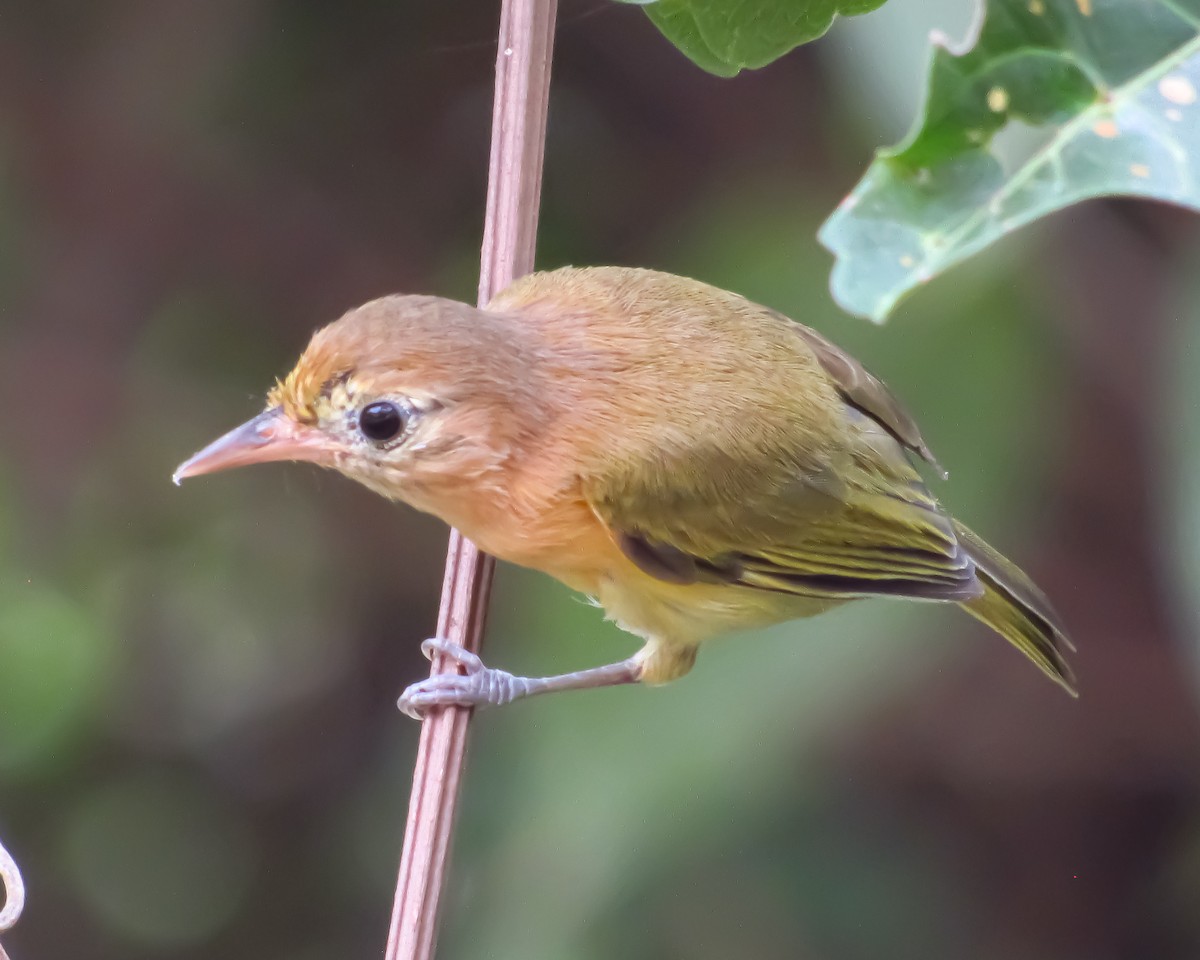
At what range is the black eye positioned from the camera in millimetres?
1796

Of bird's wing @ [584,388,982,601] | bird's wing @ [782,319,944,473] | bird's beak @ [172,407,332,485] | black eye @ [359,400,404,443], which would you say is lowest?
bird's beak @ [172,407,332,485]

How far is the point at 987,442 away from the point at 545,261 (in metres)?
1.03

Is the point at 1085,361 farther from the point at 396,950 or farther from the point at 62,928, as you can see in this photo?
the point at 62,928

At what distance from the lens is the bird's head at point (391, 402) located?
1.78 metres

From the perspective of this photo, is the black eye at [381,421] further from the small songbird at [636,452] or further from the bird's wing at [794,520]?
the bird's wing at [794,520]

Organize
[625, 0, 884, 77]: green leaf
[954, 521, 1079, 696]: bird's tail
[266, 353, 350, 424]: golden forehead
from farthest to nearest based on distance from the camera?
[954, 521, 1079, 696]: bird's tail
[266, 353, 350, 424]: golden forehead
[625, 0, 884, 77]: green leaf

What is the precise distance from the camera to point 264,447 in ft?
5.93

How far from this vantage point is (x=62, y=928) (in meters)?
3.12

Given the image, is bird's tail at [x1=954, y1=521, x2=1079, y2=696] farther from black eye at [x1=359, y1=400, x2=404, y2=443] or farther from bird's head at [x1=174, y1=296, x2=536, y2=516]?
black eye at [x1=359, y1=400, x2=404, y2=443]

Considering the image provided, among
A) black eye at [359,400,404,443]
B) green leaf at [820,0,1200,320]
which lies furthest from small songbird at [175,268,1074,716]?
green leaf at [820,0,1200,320]

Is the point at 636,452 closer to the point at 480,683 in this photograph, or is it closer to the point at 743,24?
the point at 480,683

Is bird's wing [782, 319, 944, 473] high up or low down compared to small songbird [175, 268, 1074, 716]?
up

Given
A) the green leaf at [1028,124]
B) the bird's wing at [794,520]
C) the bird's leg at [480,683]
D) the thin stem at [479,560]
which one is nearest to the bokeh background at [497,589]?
the bird's leg at [480,683]

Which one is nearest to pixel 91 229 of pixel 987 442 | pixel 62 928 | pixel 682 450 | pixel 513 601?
pixel 513 601
